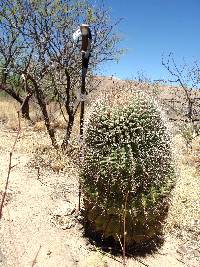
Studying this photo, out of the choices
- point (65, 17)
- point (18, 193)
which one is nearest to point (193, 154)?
point (18, 193)

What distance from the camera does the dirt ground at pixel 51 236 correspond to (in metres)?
4.29

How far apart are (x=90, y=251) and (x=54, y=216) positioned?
29.9 inches

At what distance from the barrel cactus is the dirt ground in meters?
0.35

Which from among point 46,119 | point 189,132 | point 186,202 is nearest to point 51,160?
point 46,119

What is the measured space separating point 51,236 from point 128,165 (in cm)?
135

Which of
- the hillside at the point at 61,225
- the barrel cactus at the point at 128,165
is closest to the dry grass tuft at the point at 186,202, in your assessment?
the hillside at the point at 61,225

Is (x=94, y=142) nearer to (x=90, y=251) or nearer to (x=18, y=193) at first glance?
(x=90, y=251)

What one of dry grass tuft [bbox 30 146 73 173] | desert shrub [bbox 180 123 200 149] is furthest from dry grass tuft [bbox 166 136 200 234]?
desert shrub [bbox 180 123 200 149]

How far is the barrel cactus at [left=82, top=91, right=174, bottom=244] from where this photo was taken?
4.04 metres

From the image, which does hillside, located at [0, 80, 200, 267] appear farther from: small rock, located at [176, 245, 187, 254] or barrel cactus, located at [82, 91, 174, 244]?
barrel cactus, located at [82, 91, 174, 244]

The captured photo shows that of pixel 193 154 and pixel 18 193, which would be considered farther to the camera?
pixel 193 154

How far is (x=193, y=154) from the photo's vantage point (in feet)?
32.6

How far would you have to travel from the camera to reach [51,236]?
15.4 ft

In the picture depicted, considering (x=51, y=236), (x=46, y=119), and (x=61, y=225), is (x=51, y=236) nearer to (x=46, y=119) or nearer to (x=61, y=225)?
(x=61, y=225)
